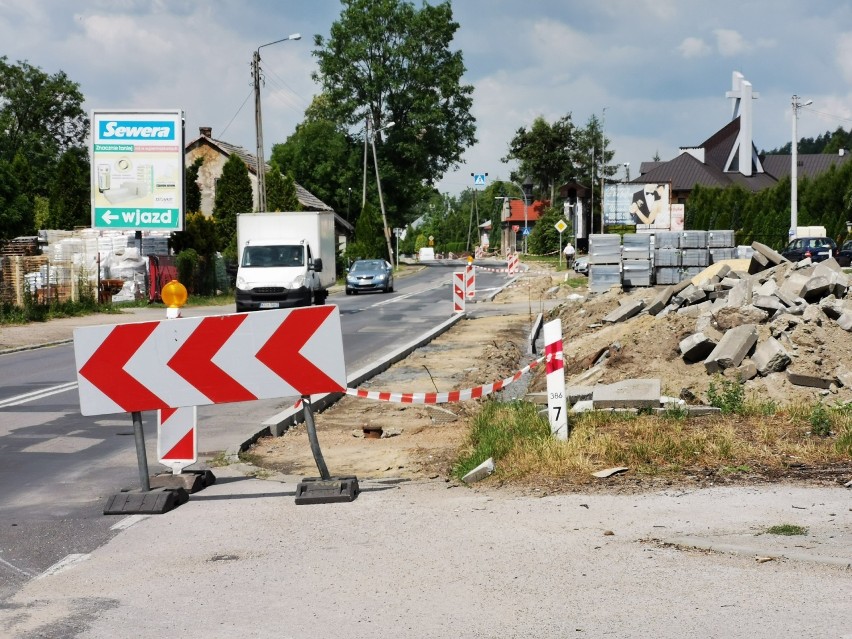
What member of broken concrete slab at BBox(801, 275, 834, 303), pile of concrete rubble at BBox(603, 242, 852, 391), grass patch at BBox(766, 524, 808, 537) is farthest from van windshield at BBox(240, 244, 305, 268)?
grass patch at BBox(766, 524, 808, 537)

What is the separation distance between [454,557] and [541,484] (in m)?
1.88

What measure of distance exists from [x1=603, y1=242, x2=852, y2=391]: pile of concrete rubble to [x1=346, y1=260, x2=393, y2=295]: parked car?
99.1ft

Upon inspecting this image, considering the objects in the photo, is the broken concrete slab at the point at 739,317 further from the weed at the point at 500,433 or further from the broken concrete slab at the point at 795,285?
the weed at the point at 500,433

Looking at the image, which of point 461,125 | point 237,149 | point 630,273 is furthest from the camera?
point 461,125

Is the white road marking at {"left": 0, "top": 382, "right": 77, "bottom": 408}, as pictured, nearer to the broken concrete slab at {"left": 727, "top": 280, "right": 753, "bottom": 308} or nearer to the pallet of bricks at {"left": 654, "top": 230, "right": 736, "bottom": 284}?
the broken concrete slab at {"left": 727, "top": 280, "right": 753, "bottom": 308}

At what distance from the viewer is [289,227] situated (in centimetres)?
3341

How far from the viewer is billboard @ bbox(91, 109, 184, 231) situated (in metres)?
38.9

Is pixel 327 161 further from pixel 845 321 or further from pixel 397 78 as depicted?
pixel 845 321

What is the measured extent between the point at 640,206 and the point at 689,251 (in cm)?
3083

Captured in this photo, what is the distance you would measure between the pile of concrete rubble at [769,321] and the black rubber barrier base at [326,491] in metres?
5.66

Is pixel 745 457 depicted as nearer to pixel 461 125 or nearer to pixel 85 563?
pixel 85 563

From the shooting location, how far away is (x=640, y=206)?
60750 mm

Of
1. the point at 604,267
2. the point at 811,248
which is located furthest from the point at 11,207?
the point at 811,248

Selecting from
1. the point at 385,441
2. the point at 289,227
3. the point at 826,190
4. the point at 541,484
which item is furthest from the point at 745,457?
the point at 826,190
